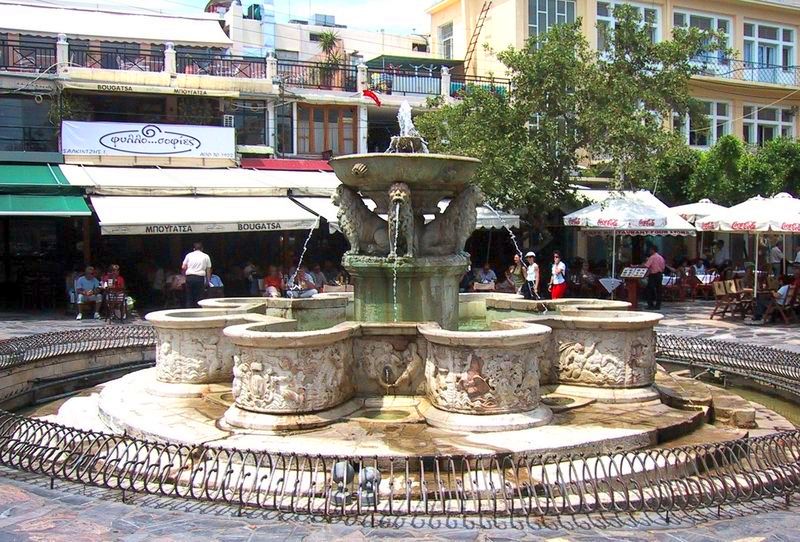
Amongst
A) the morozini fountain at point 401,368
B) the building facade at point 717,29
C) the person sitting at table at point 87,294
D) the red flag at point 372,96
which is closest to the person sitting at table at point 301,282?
the person sitting at table at point 87,294

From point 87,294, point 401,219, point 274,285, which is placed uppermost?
point 401,219

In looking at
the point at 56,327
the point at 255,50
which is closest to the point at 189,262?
the point at 56,327

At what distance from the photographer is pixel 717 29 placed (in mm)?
29375

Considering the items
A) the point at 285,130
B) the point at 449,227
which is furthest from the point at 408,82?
the point at 449,227

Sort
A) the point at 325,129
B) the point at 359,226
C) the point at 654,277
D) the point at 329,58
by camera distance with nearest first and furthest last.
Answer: the point at 359,226, the point at 654,277, the point at 325,129, the point at 329,58

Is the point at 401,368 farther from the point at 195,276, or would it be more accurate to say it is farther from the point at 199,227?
the point at 199,227

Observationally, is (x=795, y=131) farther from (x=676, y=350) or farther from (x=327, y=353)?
(x=327, y=353)

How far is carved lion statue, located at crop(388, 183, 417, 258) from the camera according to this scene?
7664 mm

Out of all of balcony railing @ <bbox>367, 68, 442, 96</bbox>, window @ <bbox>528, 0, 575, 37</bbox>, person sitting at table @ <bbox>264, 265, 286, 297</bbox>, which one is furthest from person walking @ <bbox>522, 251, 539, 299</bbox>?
window @ <bbox>528, 0, 575, 37</bbox>

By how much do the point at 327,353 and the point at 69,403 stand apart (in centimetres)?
322

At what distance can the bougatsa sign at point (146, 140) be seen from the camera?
1909 cm

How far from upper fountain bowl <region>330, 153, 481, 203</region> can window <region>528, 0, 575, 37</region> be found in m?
20.5

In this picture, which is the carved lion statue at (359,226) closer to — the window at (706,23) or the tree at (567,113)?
the tree at (567,113)

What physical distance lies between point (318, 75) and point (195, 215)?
31.1 ft
